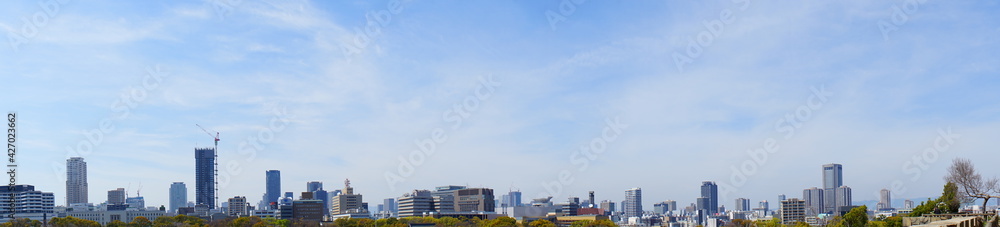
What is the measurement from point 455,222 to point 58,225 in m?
44.2

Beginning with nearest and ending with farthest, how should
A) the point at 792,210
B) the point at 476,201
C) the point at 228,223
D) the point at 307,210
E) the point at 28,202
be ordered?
the point at 228,223 → the point at 28,202 → the point at 307,210 → the point at 792,210 → the point at 476,201

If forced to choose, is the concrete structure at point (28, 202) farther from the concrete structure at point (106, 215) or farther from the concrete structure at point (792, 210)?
the concrete structure at point (792, 210)

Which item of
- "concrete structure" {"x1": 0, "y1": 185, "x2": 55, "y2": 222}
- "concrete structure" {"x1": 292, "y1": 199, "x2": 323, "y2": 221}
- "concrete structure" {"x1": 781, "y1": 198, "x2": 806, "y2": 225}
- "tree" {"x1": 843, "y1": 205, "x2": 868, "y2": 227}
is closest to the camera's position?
"tree" {"x1": 843, "y1": 205, "x2": 868, "y2": 227}

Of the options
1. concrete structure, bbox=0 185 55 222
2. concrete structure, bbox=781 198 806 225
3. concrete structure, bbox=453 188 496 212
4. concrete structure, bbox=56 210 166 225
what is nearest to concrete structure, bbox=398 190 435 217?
concrete structure, bbox=453 188 496 212

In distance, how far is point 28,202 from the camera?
147750 mm

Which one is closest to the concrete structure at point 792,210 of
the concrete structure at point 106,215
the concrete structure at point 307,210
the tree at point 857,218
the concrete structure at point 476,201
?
the concrete structure at point 476,201

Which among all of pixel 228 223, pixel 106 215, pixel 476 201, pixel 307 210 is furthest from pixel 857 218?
pixel 476 201

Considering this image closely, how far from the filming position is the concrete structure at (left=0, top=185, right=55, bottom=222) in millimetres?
143625

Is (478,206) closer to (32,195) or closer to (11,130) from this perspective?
(32,195)

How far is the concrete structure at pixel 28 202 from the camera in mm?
143625

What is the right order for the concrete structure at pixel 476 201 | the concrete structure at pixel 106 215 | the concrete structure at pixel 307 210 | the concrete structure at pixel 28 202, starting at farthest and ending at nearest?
the concrete structure at pixel 476 201 → the concrete structure at pixel 307 210 → the concrete structure at pixel 106 215 → the concrete structure at pixel 28 202

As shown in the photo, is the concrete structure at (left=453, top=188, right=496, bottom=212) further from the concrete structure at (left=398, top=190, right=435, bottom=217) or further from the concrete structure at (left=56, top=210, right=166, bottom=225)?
the concrete structure at (left=56, top=210, right=166, bottom=225)

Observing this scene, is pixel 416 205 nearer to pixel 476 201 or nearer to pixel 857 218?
pixel 476 201

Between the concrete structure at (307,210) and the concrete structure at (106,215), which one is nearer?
the concrete structure at (106,215)
